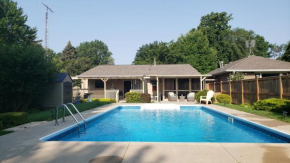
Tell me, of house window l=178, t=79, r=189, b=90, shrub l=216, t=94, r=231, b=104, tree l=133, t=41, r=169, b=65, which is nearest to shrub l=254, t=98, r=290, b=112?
shrub l=216, t=94, r=231, b=104

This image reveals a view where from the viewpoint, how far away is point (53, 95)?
1487 centimetres

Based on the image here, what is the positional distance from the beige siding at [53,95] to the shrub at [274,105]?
1286cm

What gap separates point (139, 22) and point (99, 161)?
73.3 feet

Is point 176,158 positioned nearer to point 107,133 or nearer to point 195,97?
point 107,133

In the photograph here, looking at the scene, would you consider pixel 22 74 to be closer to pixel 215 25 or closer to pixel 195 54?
pixel 195 54

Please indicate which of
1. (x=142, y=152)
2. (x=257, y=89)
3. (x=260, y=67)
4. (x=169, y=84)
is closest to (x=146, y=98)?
(x=169, y=84)

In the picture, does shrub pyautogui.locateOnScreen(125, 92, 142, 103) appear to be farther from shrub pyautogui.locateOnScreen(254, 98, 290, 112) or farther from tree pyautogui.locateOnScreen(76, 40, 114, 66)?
tree pyautogui.locateOnScreen(76, 40, 114, 66)

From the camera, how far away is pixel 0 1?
27.5 metres

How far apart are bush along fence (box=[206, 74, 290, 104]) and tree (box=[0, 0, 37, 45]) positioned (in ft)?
85.3

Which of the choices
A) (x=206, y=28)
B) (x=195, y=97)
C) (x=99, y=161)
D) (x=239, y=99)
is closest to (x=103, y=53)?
(x=206, y=28)

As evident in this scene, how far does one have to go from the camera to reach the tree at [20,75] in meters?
11.0

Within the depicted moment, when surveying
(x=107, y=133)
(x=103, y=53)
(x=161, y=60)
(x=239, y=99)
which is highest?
(x=103, y=53)

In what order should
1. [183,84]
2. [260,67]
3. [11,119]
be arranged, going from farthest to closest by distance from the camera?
[183,84] → [260,67] → [11,119]

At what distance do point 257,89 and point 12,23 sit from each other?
31665 mm
